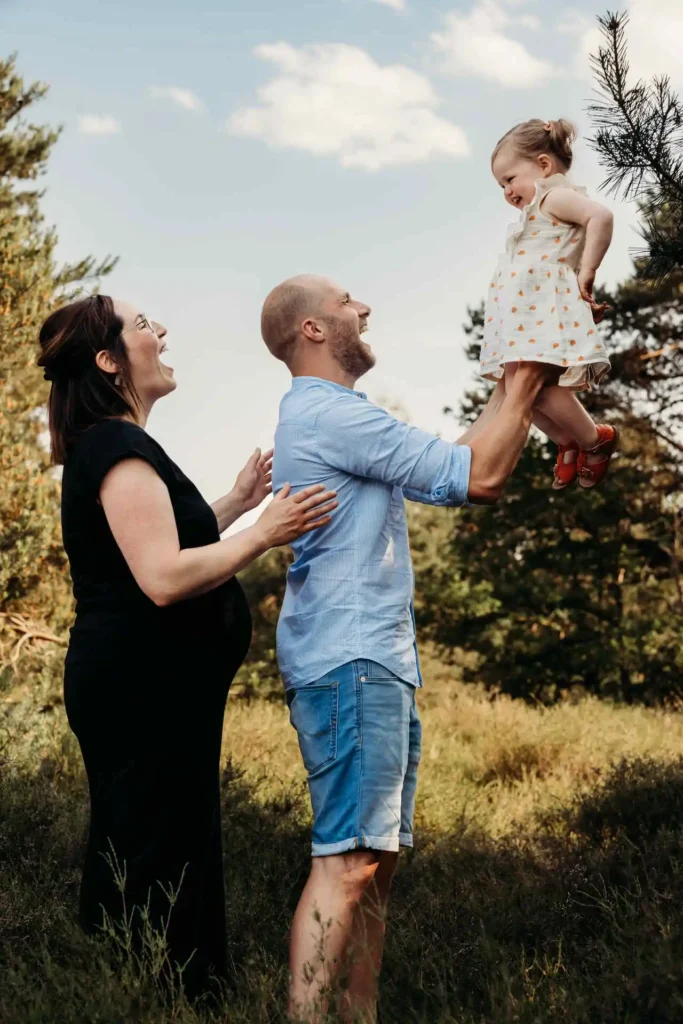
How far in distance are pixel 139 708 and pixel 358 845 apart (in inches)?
27.5

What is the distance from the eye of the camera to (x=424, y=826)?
6.14 meters

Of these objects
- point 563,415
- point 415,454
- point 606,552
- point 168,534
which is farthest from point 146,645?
point 606,552

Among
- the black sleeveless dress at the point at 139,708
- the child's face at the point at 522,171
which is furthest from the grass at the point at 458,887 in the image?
the child's face at the point at 522,171

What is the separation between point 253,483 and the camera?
364 centimetres

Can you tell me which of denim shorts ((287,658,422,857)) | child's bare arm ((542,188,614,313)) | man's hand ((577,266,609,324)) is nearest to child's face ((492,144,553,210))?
child's bare arm ((542,188,614,313))

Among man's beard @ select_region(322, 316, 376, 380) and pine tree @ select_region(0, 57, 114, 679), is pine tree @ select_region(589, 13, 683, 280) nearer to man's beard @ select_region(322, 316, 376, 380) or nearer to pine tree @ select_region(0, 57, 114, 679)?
man's beard @ select_region(322, 316, 376, 380)

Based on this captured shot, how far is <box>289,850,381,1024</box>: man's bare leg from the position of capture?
2.64m

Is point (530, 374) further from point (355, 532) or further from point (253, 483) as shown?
point (253, 483)

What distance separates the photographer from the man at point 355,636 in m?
2.74

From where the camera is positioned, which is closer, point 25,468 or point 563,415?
point 563,415

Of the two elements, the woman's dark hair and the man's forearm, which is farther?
the woman's dark hair

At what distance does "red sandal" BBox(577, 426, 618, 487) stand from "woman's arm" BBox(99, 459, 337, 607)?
1.24m

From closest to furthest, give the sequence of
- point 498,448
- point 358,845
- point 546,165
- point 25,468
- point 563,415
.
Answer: point 358,845 → point 498,448 → point 563,415 → point 546,165 → point 25,468

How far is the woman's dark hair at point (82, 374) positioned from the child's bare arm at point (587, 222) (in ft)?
4.83
